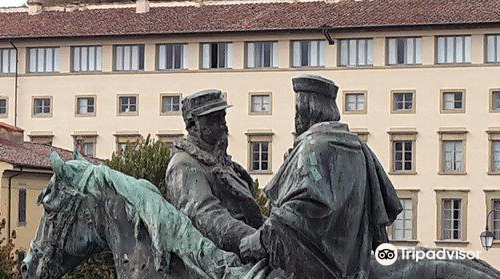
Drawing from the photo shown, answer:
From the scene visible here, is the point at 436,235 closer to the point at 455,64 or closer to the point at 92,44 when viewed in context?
the point at 455,64

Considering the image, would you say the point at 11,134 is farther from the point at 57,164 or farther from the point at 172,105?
the point at 57,164

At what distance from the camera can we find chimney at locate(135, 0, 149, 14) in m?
67.9

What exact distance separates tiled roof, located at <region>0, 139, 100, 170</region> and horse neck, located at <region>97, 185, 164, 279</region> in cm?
4021

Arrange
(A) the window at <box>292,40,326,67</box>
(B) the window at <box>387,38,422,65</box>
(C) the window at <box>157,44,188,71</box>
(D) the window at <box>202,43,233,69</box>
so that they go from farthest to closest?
(C) the window at <box>157,44,188,71</box> → (D) the window at <box>202,43,233,69</box> → (A) the window at <box>292,40,326,67</box> → (B) the window at <box>387,38,422,65</box>

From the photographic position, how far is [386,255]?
8.17 metres

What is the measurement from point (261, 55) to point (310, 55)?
2023 mm

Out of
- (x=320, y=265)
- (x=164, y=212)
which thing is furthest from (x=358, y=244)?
(x=164, y=212)

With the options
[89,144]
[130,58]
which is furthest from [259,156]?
[89,144]

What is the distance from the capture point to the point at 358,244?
7.50 m

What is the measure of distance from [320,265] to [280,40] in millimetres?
56719

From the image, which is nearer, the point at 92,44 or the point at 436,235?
the point at 436,235

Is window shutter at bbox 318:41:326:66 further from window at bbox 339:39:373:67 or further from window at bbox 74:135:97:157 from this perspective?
window at bbox 74:135:97:157

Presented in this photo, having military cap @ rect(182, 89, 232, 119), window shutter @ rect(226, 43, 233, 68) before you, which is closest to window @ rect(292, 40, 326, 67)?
window shutter @ rect(226, 43, 233, 68)

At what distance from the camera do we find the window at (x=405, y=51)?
62.5 metres
